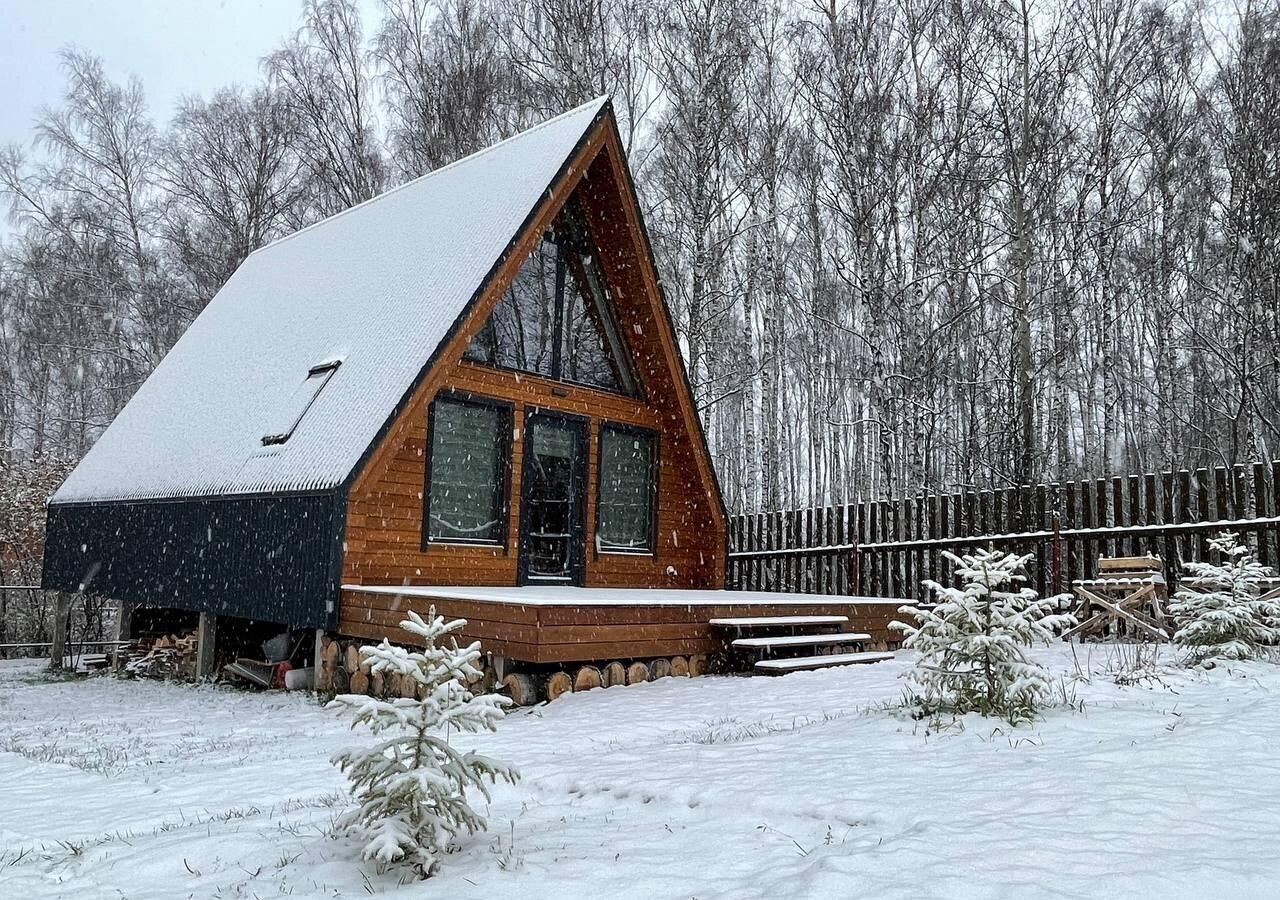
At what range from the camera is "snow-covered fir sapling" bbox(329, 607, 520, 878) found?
3.19 m

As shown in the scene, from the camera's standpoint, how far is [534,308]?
36.6 ft

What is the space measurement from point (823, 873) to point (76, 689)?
10888 millimetres

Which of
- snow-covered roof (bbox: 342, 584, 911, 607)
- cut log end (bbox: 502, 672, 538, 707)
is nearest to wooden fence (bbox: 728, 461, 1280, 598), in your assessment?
snow-covered roof (bbox: 342, 584, 911, 607)

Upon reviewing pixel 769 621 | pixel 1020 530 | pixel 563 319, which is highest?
pixel 563 319

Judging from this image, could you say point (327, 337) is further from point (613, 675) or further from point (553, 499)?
point (613, 675)

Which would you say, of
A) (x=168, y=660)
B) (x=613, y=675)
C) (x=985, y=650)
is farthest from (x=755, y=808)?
(x=168, y=660)

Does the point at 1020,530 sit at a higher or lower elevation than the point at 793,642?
higher

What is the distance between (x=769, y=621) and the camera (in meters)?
8.72

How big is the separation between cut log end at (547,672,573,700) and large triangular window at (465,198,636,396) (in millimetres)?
4090

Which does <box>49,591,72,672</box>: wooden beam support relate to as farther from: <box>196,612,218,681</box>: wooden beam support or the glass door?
the glass door

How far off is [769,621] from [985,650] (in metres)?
3.55

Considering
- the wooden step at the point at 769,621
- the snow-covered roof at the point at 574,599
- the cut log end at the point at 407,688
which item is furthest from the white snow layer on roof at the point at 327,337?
the wooden step at the point at 769,621

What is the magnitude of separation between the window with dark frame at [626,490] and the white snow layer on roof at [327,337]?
2759mm

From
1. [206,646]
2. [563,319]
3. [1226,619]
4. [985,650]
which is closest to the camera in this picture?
[985,650]
